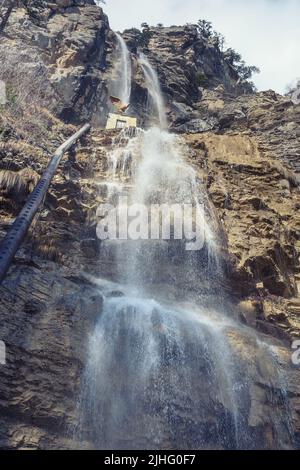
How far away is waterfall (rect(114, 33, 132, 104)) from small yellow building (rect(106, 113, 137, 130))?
3488 millimetres

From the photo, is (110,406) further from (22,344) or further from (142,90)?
(142,90)

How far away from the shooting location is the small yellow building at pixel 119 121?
33.7m

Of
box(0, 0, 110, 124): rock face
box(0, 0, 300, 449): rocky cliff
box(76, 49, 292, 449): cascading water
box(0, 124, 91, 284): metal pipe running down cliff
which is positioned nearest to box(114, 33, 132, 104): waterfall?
box(0, 0, 300, 449): rocky cliff

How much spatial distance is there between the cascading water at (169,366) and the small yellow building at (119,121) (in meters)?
19.0

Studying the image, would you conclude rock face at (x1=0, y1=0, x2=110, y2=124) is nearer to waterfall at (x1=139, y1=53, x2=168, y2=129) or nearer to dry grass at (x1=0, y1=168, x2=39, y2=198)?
waterfall at (x1=139, y1=53, x2=168, y2=129)

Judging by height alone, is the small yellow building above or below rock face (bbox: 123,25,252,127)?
below

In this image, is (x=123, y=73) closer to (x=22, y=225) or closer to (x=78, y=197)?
(x=78, y=197)

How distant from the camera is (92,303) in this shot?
41.5 feet

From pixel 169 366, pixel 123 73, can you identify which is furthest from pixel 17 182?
pixel 123 73

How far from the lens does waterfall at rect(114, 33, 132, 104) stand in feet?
124

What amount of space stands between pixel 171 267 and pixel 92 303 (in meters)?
4.90

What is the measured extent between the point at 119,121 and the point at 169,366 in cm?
2586

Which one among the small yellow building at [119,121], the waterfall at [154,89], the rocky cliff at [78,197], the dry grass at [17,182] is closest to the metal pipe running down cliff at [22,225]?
the dry grass at [17,182]
